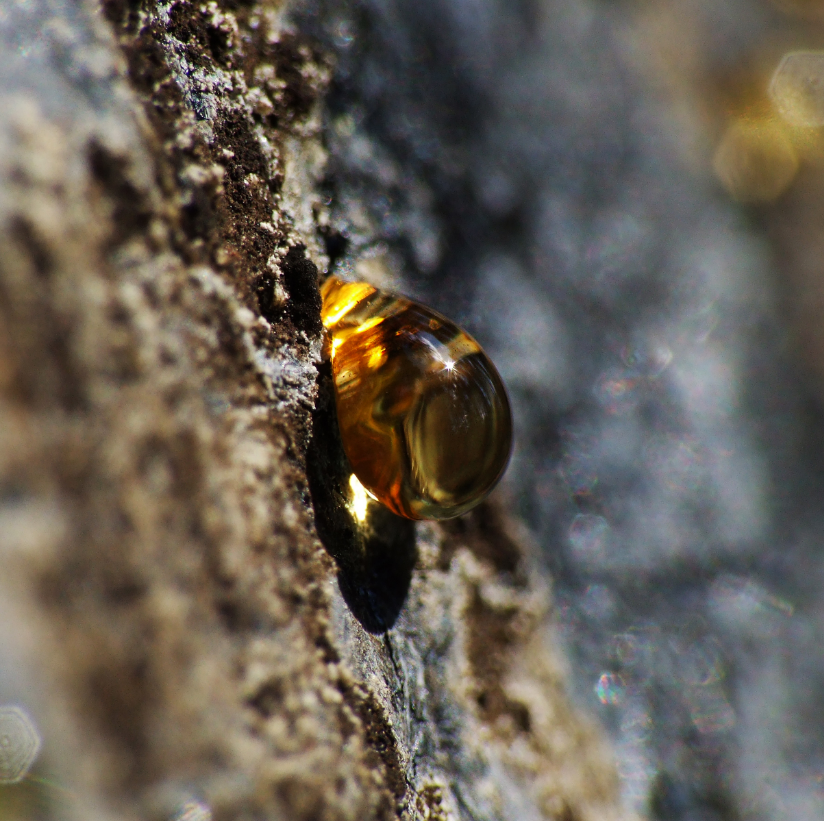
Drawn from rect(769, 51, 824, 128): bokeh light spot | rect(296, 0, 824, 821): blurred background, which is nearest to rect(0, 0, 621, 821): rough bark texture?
rect(296, 0, 824, 821): blurred background

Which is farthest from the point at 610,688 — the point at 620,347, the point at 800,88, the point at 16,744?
the point at 800,88

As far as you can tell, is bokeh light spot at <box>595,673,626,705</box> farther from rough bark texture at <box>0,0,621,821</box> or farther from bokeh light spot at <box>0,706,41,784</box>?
bokeh light spot at <box>0,706,41,784</box>

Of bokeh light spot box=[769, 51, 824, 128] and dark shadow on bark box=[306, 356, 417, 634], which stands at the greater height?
bokeh light spot box=[769, 51, 824, 128]

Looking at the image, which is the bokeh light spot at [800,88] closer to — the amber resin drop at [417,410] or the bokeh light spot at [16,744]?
the amber resin drop at [417,410]

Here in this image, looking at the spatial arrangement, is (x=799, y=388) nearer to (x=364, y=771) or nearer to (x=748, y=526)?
(x=748, y=526)

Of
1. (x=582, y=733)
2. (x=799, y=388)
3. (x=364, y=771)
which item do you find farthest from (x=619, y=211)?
(x=364, y=771)

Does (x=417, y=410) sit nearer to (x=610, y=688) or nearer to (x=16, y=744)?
(x=16, y=744)
